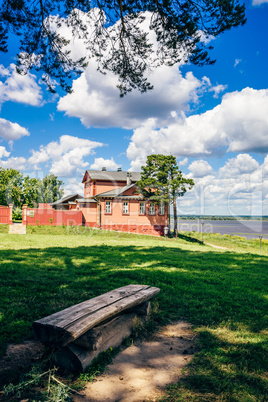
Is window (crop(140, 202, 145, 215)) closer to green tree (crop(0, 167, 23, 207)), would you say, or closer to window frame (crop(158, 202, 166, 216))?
window frame (crop(158, 202, 166, 216))

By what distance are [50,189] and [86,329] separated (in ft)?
199

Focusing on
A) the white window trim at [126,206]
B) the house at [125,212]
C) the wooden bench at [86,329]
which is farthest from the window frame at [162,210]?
the wooden bench at [86,329]

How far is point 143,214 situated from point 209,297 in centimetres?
2661

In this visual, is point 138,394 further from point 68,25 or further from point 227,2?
point 68,25

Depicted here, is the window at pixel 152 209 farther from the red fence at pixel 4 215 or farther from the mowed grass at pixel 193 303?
the mowed grass at pixel 193 303

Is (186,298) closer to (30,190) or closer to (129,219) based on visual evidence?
(129,219)

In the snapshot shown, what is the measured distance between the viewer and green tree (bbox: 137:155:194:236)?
100 feet

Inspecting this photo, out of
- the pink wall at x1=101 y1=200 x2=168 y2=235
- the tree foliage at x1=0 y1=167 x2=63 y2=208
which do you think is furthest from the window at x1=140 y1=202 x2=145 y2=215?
the tree foliage at x1=0 y1=167 x2=63 y2=208

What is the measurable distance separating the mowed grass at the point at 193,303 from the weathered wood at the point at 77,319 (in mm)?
991

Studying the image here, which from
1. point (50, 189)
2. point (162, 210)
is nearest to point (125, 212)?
point (162, 210)

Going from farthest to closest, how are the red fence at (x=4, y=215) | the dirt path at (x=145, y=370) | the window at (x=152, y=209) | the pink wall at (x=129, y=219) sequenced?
the window at (x=152, y=209), the pink wall at (x=129, y=219), the red fence at (x=4, y=215), the dirt path at (x=145, y=370)

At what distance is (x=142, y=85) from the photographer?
319 inches

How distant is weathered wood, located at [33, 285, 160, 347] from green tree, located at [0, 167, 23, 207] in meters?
51.2

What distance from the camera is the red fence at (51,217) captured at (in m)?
26.7
